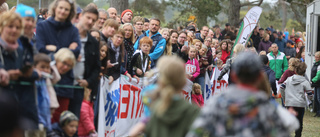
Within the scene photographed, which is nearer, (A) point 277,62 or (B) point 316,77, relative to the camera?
(B) point 316,77

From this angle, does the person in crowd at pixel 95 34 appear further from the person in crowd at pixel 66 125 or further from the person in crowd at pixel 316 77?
the person in crowd at pixel 316 77

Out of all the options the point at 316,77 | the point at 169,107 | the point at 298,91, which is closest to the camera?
the point at 169,107

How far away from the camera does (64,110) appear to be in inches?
266

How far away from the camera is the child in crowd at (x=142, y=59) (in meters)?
10.2

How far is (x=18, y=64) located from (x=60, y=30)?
119cm

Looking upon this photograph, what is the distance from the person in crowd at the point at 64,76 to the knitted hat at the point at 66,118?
0.22 m

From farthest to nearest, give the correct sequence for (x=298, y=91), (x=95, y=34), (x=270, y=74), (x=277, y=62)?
1. (x=277, y=62)
2. (x=270, y=74)
3. (x=298, y=91)
4. (x=95, y=34)

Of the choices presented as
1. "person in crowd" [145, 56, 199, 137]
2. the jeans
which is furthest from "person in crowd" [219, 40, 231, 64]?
"person in crowd" [145, 56, 199, 137]

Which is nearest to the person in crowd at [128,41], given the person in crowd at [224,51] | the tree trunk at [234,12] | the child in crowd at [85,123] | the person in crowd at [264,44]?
the child in crowd at [85,123]

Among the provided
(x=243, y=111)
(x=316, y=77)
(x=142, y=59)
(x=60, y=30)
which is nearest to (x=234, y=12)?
(x=316, y=77)

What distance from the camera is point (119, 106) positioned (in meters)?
9.76

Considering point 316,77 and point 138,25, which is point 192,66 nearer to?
point 138,25

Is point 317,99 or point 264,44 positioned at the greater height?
point 264,44

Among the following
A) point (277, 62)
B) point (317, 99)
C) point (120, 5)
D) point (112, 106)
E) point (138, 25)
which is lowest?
point (317, 99)
